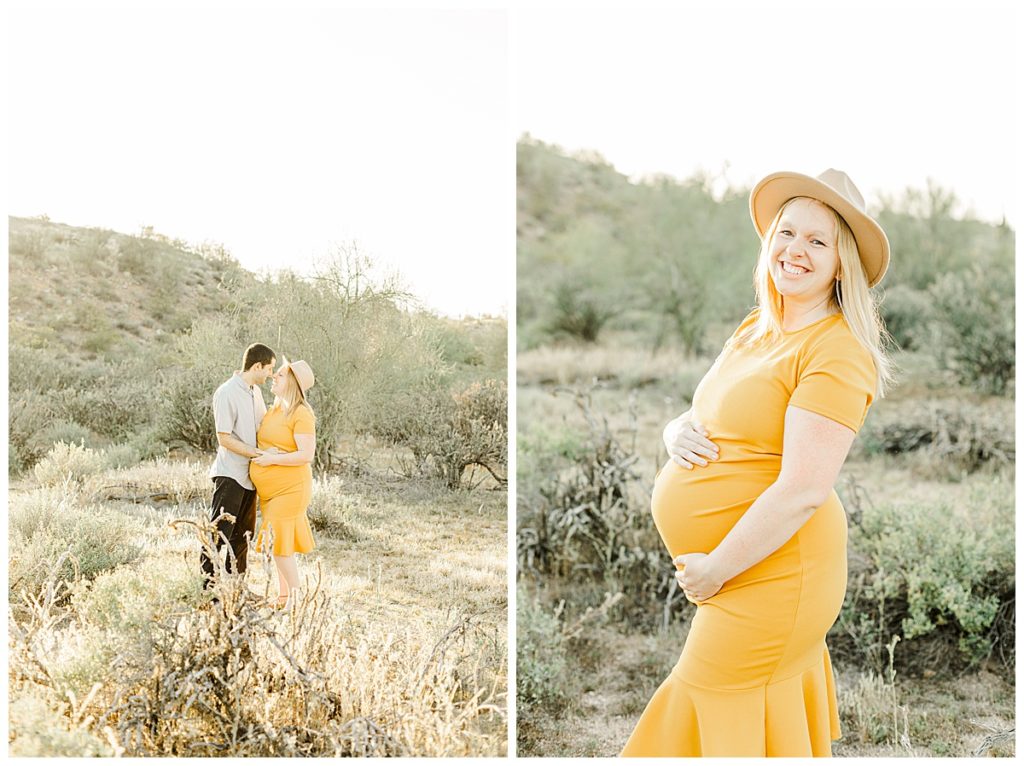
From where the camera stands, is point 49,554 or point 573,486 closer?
point 49,554

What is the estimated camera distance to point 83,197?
2766mm

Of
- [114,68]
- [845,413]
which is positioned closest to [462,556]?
[845,413]

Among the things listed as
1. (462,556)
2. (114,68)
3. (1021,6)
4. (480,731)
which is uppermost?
(1021,6)

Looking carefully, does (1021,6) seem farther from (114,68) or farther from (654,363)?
(654,363)

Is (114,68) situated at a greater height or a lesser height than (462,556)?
greater

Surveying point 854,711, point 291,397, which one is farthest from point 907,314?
point 291,397

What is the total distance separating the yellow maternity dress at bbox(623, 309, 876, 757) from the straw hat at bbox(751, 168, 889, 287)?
0.19 metres

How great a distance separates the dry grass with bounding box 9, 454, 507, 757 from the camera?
2.58 meters

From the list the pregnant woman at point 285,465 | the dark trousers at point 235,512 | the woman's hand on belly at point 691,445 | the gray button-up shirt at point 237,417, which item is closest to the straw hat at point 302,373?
the pregnant woman at point 285,465

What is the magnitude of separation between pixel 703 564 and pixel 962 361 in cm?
443

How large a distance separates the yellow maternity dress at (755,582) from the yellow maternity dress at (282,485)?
3.80 feet

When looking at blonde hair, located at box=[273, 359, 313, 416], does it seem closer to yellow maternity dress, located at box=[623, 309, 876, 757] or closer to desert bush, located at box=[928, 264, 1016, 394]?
yellow maternity dress, located at box=[623, 309, 876, 757]

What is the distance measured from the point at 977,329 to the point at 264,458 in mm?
4763

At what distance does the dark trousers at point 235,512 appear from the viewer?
2.74m
